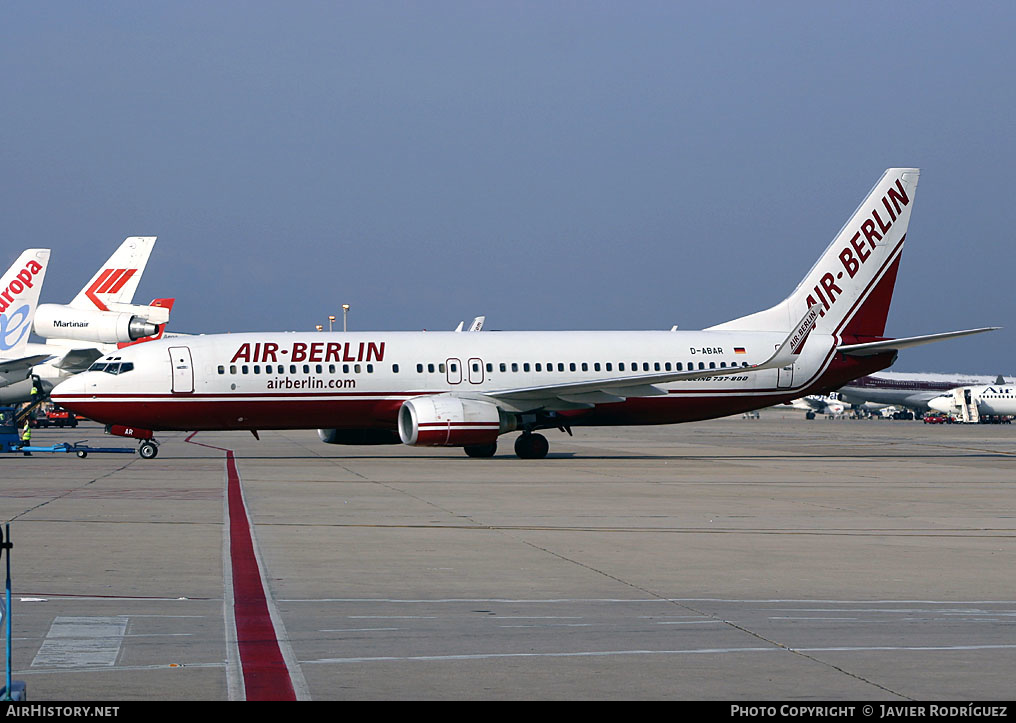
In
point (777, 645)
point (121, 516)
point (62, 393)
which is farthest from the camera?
point (62, 393)

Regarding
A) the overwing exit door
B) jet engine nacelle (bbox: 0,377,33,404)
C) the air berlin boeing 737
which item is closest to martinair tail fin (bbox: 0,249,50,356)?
the air berlin boeing 737

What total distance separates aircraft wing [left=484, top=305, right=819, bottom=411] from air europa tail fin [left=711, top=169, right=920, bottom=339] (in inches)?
134

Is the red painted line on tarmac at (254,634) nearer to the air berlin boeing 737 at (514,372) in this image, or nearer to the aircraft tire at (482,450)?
the air berlin boeing 737 at (514,372)

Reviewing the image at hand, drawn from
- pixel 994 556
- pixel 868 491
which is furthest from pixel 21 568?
pixel 868 491

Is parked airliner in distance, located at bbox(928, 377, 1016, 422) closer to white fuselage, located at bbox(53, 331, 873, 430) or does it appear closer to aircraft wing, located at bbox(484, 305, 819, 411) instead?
white fuselage, located at bbox(53, 331, 873, 430)

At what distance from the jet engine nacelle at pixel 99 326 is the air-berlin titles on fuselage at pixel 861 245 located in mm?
42007

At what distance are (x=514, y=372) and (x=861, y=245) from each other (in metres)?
12.4

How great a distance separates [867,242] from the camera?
137ft

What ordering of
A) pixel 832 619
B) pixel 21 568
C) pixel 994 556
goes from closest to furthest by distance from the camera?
pixel 832 619, pixel 21 568, pixel 994 556

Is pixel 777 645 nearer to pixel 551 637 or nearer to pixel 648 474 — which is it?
pixel 551 637

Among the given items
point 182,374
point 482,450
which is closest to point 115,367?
point 182,374

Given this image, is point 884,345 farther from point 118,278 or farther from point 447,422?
point 118,278

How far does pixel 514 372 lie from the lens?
37.9 meters

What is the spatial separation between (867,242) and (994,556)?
27795 mm
